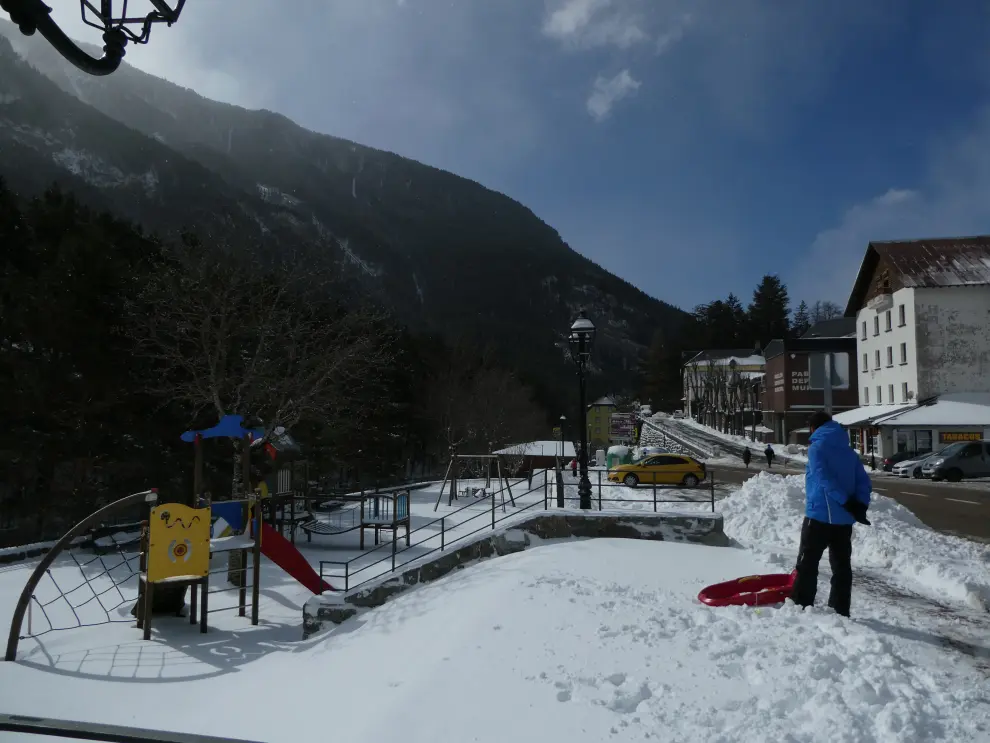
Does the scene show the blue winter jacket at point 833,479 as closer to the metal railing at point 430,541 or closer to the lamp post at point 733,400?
the metal railing at point 430,541

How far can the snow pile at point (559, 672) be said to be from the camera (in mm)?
4168

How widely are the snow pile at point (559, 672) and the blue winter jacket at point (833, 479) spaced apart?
960 mm

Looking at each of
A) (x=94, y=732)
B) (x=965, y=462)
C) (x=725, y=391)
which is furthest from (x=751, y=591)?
(x=725, y=391)

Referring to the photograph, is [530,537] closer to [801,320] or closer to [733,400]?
[733,400]

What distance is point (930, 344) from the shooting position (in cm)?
3859

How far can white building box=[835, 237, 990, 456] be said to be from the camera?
3681 centimetres

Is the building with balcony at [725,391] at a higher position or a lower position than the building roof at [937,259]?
lower

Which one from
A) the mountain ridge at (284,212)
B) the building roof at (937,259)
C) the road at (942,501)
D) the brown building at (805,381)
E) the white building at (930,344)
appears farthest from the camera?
the mountain ridge at (284,212)

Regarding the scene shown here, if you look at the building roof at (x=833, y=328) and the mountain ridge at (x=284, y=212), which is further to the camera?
the mountain ridge at (x=284, y=212)

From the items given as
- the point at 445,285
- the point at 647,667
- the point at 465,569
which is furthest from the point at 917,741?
the point at 445,285

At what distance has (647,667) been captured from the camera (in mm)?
4980

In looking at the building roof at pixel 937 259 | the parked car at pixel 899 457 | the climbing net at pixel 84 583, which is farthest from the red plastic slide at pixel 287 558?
the building roof at pixel 937 259

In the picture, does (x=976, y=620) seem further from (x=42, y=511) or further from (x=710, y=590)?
(x=42, y=511)

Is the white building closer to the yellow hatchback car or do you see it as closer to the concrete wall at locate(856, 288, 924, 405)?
the concrete wall at locate(856, 288, 924, 405)
